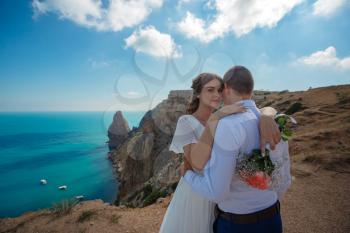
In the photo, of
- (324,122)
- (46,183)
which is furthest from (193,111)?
(46,183)

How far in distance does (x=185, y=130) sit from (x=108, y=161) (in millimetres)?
79277

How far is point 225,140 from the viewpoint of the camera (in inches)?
75.2

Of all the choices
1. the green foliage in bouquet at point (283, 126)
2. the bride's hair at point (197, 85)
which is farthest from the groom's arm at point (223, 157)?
the bride's hair at point (197, 85)

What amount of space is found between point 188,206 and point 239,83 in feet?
6.24

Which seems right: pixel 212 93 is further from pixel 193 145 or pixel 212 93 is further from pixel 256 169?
pixel 256 169

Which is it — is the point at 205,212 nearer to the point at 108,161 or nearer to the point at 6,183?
the point at 6,183

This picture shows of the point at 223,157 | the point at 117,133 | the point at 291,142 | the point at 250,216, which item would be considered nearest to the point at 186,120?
the point at 223,157

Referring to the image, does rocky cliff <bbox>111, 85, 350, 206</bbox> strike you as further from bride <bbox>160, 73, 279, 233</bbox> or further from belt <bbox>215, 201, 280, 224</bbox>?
belt <bbox>215, 201, 280, 224</bbox>

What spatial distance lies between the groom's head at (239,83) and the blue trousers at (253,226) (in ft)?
3.86

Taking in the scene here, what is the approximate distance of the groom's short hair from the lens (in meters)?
2.17

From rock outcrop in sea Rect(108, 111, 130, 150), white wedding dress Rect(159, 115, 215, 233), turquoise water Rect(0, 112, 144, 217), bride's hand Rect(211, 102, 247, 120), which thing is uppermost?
bride's hand Rect(211, 102, 247, 120)

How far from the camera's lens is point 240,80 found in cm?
217

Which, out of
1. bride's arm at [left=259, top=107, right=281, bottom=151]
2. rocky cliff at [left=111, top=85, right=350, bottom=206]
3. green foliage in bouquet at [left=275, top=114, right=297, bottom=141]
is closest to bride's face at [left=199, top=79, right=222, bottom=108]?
rocky cliff at [left=111, top=85, right=350, bottom=206]

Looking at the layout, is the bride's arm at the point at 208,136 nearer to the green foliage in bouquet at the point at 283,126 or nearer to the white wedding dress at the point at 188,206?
the green foliage in bouquet at the point at 283,126
